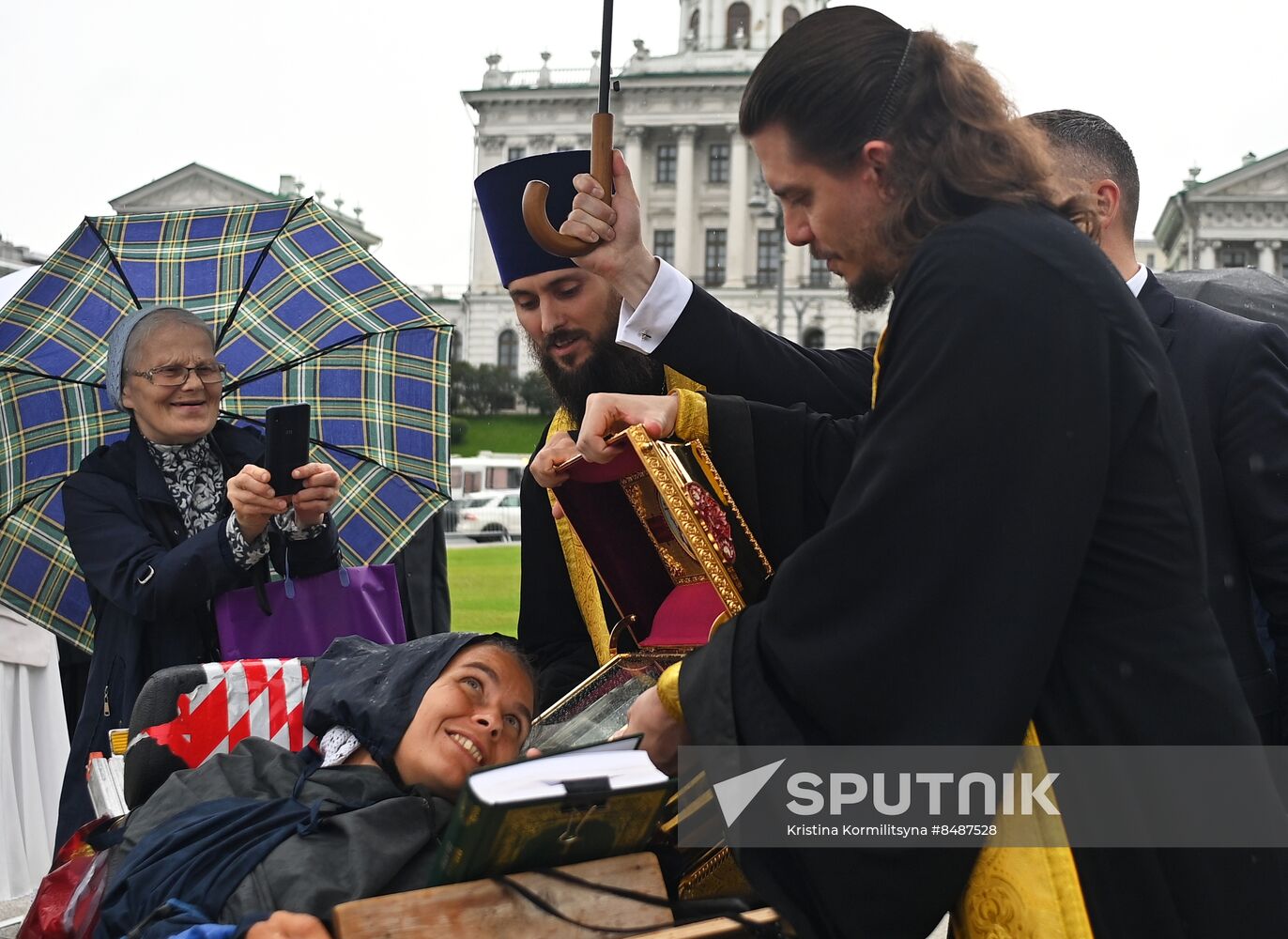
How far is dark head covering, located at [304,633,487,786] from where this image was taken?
2.81m

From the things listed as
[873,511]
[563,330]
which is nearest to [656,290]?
[563,330]

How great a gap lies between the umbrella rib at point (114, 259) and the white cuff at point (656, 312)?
6.50 feet

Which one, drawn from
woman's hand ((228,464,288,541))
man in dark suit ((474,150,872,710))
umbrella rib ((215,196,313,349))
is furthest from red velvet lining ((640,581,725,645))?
umbrella rib ((215,196,313,349))

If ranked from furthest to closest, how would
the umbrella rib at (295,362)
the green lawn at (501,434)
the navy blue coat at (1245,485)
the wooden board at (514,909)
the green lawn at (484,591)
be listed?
1. the green lawn at (501,434)
2. the green lawn at (484,591)
3. the umbrella rib at (295,362)
4. the navy blue coat at (1245,485)
5. the wooden board at (514,909)

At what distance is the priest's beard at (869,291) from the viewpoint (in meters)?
2.19

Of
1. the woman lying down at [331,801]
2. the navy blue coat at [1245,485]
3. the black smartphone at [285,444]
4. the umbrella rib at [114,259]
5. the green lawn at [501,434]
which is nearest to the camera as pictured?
the woman lying down at [331,801]

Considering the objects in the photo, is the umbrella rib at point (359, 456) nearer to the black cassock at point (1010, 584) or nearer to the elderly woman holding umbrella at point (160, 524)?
the elderly woman holding umbrella at point (160, 524)

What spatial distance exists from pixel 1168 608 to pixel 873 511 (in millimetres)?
414

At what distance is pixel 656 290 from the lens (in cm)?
281

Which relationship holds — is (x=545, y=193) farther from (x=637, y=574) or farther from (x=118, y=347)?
(x=118, y=347)

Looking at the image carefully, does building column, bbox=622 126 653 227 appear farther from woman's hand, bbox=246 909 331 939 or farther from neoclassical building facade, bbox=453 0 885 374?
woman's hand, bbox=246 909 331 939

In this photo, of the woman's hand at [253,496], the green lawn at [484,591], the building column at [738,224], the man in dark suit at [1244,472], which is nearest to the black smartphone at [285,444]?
the woman's hand at [253,496]

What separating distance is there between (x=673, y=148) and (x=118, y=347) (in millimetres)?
65355

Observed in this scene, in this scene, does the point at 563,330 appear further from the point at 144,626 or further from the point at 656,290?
the point at 144,626
